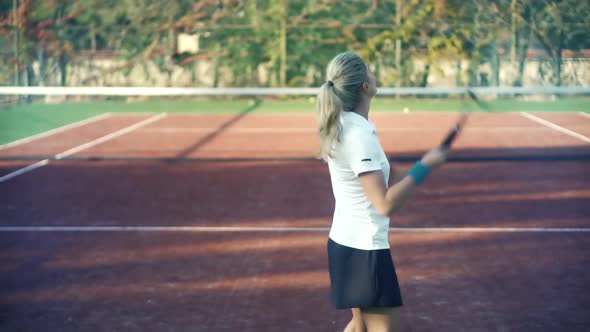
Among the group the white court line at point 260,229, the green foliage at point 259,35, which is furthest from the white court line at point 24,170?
the green foliage at point 259,35

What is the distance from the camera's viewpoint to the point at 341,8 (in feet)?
65.2

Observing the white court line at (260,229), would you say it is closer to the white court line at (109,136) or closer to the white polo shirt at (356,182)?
the white polo shirt at (356,182)

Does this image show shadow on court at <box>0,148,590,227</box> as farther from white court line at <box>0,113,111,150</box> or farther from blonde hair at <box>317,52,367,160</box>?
blonde hair at <box>317,52,367,160</box>

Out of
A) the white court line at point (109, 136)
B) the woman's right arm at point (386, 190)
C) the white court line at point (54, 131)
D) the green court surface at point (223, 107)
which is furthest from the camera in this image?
the green court surface at point (223, 107)

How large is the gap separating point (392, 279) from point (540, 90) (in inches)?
255

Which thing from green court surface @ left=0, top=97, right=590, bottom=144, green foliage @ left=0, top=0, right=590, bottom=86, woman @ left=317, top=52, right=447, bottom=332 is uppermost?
green foliage @ left=0, top=0, right=590, bottom=86

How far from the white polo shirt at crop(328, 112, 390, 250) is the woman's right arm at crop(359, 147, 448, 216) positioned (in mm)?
31

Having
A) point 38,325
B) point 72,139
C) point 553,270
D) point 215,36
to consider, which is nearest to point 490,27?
point 215,36

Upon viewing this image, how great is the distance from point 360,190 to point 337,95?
0.36m

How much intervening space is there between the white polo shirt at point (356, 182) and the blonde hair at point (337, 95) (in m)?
0.03

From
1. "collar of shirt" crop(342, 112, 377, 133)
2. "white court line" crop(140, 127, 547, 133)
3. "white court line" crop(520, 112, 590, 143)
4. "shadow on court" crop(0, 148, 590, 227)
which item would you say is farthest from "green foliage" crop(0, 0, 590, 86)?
"collar of shirt" crop(342, 112, 377, 133)

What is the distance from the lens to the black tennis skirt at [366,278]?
3098 mm

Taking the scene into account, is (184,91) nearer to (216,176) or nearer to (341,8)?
(216,176)

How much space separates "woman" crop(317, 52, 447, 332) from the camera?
2932 millimetres
